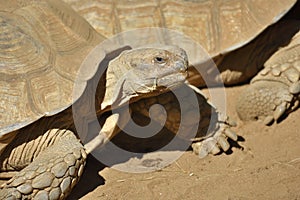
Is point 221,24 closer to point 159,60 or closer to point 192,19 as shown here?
point 192,19

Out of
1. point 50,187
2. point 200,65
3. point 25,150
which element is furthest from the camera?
point 200,65

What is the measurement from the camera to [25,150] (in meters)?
4.40

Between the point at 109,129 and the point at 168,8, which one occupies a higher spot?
the point at 168,8

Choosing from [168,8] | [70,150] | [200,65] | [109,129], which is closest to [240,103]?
[200,65]

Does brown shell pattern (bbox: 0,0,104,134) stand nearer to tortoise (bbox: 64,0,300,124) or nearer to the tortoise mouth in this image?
the tortoise mouth

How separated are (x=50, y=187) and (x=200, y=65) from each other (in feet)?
6.43

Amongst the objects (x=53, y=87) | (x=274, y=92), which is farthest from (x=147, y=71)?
(x=274, y=92)

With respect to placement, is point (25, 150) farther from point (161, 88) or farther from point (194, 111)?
point (194, 111)

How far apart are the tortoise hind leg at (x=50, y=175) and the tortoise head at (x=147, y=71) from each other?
1.83ft

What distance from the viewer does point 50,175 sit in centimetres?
412

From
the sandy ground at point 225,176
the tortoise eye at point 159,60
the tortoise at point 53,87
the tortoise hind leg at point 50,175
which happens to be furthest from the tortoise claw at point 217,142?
the tortoise hind leg at point 50,175

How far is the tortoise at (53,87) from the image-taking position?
418 centimetres

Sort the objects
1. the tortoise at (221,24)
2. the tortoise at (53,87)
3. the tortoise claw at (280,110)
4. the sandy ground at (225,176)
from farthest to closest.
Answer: the tortoise at (221,24)
the tortoise claw at (280,110)
the sandy ground at (225,176)
the tortoise at (53,87)

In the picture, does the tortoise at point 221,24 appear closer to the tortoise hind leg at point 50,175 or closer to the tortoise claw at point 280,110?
the tortoise claw at point 280,110
